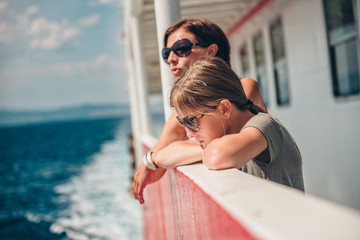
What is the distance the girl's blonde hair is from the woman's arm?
247 millimetres

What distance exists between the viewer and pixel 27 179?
4312 centimetres

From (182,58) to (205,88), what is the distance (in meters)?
0.91

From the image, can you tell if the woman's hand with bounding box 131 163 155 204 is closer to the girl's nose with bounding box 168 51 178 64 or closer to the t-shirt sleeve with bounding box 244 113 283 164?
the girl's nose with bounding box 168 51 178 64

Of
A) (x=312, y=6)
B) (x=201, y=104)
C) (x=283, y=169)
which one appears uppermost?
(x=312, y=6)

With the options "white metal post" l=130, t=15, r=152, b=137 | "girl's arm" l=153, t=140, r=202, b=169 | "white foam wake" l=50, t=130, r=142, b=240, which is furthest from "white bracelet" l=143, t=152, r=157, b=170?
"white foam wake" l=50, t=130, r=142, b=240

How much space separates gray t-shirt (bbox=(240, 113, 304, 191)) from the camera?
1673mm

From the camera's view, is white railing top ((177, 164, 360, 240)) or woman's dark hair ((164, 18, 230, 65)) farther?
woman's dark hair ((164, 18, 230, 65))

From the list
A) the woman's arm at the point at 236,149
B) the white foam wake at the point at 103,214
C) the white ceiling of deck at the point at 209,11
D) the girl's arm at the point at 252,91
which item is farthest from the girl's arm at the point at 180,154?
the white foam wake at the point at 103,214

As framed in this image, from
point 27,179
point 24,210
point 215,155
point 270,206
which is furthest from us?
point 27,179

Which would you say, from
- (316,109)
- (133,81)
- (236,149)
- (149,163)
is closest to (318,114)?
(316,109)

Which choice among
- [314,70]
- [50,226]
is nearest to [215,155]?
[314,70]

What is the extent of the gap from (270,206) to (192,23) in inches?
73.5

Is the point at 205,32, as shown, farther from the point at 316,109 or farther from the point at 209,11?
the point at 209,11

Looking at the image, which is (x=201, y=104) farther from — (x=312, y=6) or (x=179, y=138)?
(x=312, y=6)
